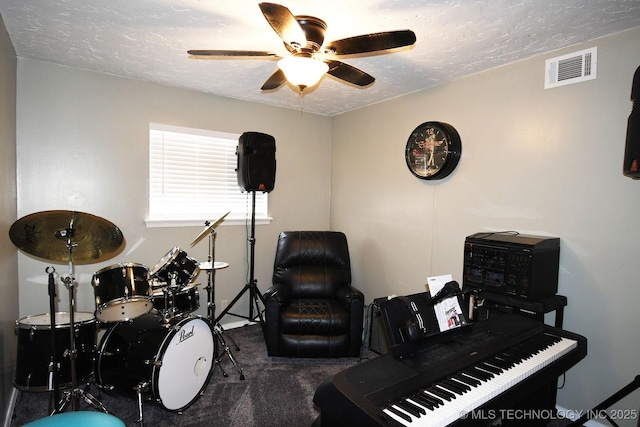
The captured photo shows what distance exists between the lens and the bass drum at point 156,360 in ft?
6.61

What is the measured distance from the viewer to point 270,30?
2041 millimetres

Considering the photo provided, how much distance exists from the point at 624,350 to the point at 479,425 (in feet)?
4.67

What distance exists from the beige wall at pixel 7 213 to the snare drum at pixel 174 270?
86 cm

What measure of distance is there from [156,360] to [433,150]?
265cm

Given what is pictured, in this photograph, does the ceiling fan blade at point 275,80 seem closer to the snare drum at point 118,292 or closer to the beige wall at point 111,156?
the beige wall at point 111,156

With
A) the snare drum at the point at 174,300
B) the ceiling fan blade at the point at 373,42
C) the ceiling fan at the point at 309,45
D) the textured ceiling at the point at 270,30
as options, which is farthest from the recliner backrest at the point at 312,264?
the ceiling fan blade at the point at 373,42

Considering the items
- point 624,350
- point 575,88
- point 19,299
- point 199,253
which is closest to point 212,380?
point 199,253

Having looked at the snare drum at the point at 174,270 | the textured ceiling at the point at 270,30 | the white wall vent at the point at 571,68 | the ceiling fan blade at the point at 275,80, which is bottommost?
the snare drum at the point at 174,270

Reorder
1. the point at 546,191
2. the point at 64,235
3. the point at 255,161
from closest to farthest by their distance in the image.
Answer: the point at 64,235 < the point at 546,191 < the point at 255,161

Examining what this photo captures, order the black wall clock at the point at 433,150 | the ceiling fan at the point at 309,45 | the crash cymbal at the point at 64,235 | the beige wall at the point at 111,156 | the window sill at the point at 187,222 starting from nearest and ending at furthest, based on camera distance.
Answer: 1. the ceiling fan at the point at 309,45
2. the crash cymbal at the point at 64,235
3. the beige wall at the point at 111,156
4. the black wall clock at the point at 433,150
5. the window sill at the point at 187,222

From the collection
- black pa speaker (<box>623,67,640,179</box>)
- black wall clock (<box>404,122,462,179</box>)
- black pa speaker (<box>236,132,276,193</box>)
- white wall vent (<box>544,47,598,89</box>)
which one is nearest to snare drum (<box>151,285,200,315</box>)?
black pa speaker (<box>236,132,276,193</box>)

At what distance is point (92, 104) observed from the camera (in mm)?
2809

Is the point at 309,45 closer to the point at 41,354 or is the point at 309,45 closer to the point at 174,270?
the point at 174,270

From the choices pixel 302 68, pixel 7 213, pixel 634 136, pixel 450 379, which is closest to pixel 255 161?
pixel 302 68
